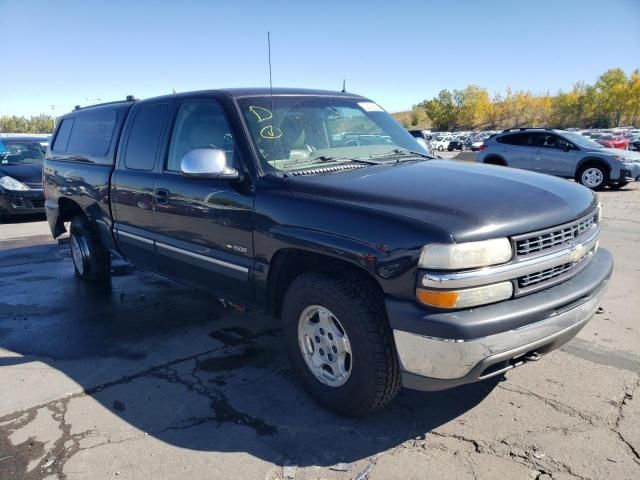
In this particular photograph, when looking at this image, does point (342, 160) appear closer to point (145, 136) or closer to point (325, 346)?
point (325, 346)

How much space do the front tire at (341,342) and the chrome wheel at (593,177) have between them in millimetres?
12955

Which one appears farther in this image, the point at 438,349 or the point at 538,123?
the point at 538,123

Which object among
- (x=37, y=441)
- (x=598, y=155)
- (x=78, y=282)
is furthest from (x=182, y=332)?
(x=598, y=155)

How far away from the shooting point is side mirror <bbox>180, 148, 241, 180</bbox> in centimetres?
325

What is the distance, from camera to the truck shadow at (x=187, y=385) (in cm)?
285

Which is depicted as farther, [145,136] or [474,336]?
[145,136]

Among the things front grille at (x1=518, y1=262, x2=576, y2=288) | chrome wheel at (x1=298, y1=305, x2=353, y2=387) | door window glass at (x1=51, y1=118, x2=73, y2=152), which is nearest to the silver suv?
front grille at (x1=518, y1=262, x2=576, y2=288)

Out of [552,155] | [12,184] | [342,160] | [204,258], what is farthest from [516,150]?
[204,258]

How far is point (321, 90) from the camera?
172 inches

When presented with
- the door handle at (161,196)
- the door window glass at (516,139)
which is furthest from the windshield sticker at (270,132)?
the door window glass at (516,139)

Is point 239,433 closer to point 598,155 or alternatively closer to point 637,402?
point 637,402

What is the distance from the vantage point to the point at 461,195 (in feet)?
9.22

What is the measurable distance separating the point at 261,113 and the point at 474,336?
2160mm

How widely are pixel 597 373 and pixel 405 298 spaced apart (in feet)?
6.07
